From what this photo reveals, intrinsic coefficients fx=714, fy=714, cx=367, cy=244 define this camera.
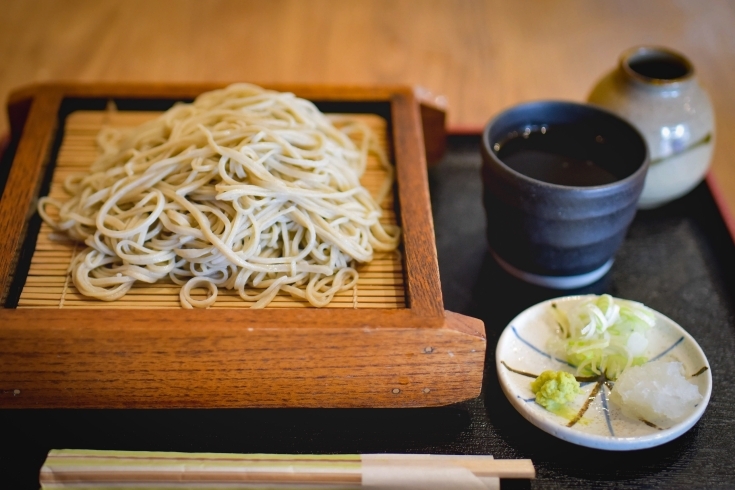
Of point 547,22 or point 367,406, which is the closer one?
point 367,406

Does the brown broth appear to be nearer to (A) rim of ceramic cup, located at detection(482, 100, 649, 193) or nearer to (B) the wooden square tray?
(A) rim of ceramic cup, located at detection(482, 100, 649, 193)

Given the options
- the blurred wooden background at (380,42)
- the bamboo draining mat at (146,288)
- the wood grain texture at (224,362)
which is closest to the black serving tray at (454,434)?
the wood grain texture at (224,362)

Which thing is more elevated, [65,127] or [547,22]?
[65,127]

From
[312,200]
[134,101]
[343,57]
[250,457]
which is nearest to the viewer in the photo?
[250,457]

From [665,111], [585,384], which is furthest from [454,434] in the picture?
[665,111]

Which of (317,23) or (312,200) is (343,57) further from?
(312,200)

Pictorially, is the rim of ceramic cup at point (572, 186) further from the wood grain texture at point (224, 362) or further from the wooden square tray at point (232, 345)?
the wood grain texture at point (224, 362)

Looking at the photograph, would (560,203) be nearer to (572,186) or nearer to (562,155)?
(572,186)

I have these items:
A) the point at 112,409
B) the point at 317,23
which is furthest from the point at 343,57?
the point at 112,409
